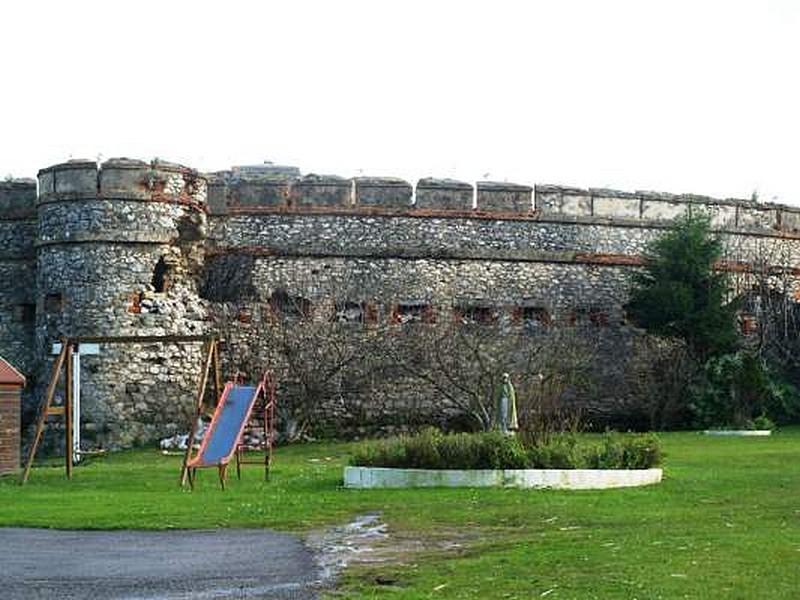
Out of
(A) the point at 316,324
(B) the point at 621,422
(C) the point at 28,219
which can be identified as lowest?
(B) the point at 621,422

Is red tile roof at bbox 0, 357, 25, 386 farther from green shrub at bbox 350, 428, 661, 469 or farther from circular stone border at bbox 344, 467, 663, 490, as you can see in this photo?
circular stone border at bbox 344, 467, 663, 490

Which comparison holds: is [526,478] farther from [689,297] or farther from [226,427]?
[689,297]

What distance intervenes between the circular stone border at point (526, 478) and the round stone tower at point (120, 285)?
1142cm

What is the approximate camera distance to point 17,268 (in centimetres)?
3191

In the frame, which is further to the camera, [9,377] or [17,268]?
[17,268]

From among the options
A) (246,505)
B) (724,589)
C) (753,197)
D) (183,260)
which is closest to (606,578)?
(724,589)

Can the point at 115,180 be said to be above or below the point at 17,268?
above

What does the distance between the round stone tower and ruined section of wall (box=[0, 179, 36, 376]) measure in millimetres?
1548

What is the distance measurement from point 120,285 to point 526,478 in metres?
13.4

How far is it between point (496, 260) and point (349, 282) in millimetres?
3331

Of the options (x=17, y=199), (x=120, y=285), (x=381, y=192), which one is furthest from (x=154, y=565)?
(x=17, y=199)

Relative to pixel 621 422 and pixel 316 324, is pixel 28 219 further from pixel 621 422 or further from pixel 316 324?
pixel 621 422

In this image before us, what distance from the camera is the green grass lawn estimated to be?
10.8 meters

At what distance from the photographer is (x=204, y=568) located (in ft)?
39.2
